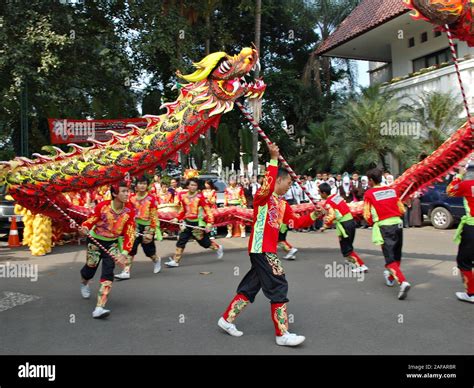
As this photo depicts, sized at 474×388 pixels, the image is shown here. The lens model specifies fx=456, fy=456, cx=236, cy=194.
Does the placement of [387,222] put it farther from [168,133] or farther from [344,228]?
[168,133]

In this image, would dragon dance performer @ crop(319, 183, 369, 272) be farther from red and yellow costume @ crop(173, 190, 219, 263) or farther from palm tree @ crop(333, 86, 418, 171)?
palm tree @ crop(333, 86, 418, 171)

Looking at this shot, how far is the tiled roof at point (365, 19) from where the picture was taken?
18391mm

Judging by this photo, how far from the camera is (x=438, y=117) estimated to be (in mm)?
16828

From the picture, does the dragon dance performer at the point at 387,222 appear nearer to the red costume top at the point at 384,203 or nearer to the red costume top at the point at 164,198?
the red costume top at the point at 384,203

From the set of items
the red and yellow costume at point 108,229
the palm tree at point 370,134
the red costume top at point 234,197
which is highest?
the palm tree at point 370,134

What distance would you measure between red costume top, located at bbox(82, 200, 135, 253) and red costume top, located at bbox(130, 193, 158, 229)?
219 centimetres

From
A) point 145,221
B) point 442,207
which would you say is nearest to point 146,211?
point 145,221

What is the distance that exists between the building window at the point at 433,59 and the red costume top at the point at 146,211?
15.6 meters

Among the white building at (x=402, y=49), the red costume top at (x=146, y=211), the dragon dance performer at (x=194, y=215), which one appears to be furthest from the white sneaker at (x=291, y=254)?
the white building at (x=402, y=49)

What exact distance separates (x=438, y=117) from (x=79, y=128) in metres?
13.3

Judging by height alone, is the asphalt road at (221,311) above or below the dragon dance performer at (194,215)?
below

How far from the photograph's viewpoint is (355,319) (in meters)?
4.98

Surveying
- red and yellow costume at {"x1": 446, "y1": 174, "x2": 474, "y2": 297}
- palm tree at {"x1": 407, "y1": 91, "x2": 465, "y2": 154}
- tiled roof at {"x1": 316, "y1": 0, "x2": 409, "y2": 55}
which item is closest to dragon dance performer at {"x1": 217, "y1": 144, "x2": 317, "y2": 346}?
red and yellow costume at {"x1": 446, "y1": 174, "x2": 474, "y2": 297}

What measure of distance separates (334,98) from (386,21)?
27.0 ft
